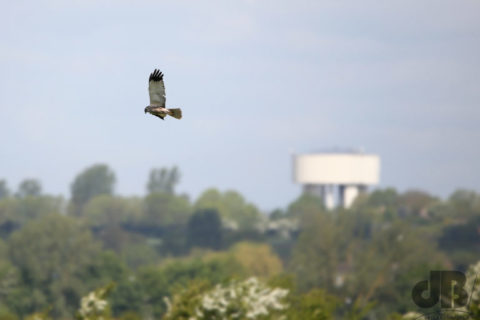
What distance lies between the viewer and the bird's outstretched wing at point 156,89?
23.2 meters

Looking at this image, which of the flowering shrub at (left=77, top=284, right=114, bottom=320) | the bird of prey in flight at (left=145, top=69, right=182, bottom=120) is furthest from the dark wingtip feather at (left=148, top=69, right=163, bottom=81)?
the flowering shrub at (left=77, top=284, right=114, bottom=320)

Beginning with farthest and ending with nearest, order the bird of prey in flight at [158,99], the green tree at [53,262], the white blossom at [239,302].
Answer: the green tree at [53,262] < the white blossom at [239,302] < the bird of prey in flight at [158,99]

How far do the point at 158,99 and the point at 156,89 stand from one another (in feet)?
1.16

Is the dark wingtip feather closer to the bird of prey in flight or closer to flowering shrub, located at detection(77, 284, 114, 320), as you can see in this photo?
the bird of prey in flight

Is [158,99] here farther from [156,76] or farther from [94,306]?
[94,306]

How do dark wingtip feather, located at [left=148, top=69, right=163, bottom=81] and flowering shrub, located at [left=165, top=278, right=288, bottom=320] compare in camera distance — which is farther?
flowering shrub, located at [left=165, top=278, right=288, bottom=320]

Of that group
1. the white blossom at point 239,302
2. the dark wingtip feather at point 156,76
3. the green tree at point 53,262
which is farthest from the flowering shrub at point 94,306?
the green tree at point 53,262

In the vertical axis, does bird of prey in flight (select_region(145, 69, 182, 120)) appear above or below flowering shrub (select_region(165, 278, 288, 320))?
above

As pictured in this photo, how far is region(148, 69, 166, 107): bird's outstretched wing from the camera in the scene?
913 inches

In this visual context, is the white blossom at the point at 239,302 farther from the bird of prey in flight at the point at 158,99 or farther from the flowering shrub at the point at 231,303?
the bird of prey in flight at the point at 158,99

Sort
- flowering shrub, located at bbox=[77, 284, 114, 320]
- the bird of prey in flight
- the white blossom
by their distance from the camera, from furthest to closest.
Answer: the white blossom < flowering shrub, located at bbox=[77, 284, 114, 320] < the bird of prey in flight

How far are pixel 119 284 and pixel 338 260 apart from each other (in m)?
28.7

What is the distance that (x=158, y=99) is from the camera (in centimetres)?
2325

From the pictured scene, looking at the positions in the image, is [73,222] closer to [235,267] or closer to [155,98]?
[235,267]
